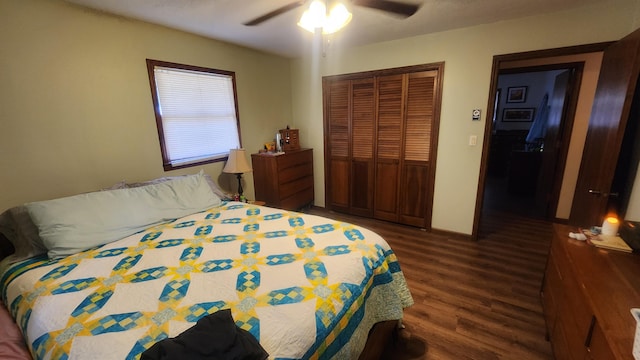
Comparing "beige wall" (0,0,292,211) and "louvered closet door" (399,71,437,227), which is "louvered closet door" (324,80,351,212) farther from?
"beige wall" (0,0,292,211)

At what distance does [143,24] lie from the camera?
2266mm

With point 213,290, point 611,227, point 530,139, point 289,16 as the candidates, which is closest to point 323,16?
point 289,16

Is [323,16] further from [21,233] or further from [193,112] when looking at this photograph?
[21,233]

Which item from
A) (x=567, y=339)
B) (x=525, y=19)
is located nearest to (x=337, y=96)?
(x=525, y=19)

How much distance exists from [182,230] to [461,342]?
2069mm

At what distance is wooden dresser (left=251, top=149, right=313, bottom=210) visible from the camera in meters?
3.34

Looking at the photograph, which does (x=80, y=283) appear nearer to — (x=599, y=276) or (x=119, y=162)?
(x=119, y=162)

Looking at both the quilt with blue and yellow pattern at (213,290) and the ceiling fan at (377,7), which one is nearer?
the quilt with blue and yellow pattern at (213,290)

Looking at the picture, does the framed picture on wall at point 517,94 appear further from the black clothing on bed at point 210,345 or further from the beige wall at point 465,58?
the black clothing on bed at point 210,345

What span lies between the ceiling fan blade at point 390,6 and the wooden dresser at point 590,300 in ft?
6.26

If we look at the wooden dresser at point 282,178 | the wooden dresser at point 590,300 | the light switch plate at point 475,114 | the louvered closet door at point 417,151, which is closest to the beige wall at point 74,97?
the wooden dresser at point 282,178

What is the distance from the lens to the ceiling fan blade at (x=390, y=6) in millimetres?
1733

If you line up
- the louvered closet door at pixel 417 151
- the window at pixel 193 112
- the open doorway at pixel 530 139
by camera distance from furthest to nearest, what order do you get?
1. the open doorway at pixel 530 139
2. the louvered closet door at pixel 417 151
3. the window at pixel 193 112

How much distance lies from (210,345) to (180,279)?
0.56m
